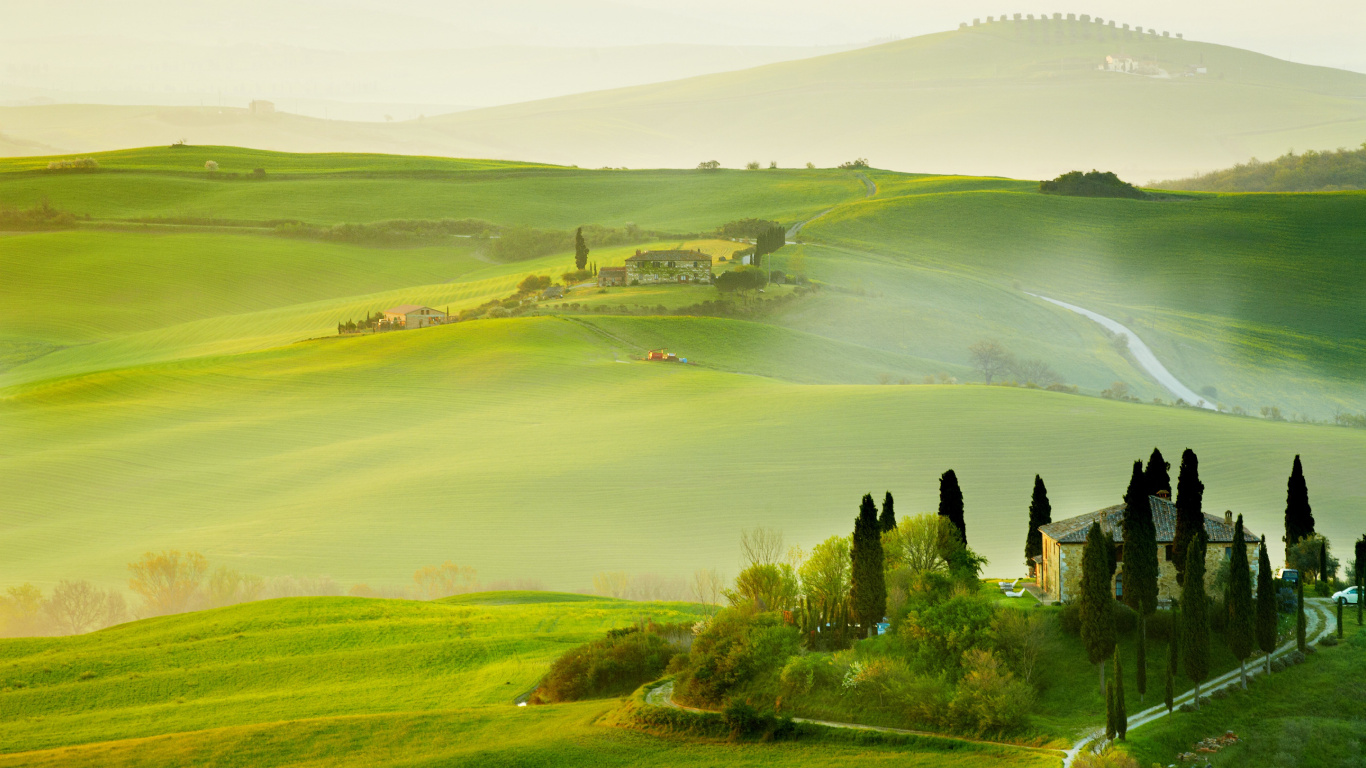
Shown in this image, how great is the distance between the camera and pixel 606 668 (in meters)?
48.3

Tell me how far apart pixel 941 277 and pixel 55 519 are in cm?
11556

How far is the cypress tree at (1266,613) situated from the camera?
133 feet

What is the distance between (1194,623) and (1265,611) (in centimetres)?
279

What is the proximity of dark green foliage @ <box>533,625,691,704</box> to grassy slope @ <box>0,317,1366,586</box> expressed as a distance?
22.4 meters

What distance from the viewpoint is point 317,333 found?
137750 mm

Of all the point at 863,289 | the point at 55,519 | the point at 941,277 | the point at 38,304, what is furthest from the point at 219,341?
the point at 941,277

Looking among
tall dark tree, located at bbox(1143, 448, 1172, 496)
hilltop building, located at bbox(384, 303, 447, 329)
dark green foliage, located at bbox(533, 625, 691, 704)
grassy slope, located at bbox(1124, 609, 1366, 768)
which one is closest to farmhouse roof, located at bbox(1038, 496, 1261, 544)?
tall dark tree, located at bbox(1143, 448, 1172, 496)

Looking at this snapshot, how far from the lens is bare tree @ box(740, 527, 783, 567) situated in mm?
68250

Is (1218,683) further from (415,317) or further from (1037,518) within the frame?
(415,317)

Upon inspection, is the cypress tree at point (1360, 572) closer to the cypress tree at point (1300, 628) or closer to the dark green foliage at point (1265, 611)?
the cypress tree at point (1300, 628)

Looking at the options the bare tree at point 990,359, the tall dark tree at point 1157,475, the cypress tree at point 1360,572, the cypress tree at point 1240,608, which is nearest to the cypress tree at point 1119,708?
the cypress tree at point 1240,608

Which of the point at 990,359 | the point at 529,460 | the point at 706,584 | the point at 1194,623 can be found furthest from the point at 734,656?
the point at 990,359

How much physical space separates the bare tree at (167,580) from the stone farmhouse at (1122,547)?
5137 centimetres

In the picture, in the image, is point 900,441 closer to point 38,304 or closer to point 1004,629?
point 1004,629
